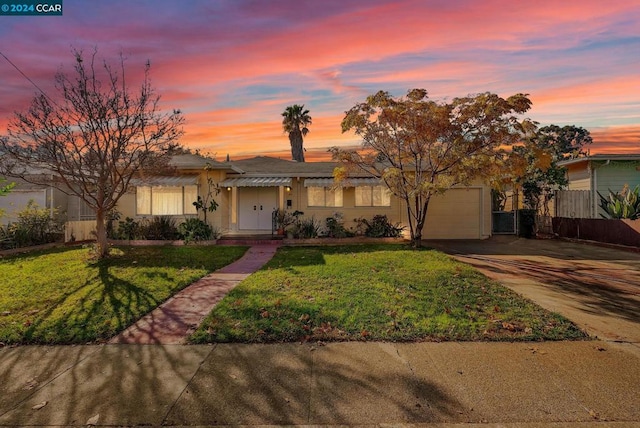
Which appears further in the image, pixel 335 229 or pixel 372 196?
pixel 372 196

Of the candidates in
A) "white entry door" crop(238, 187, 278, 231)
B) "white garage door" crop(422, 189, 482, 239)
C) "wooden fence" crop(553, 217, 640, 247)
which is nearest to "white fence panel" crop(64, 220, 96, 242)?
"white entry door" crop(238, 187, 278, 231)

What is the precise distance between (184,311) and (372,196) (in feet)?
38.1

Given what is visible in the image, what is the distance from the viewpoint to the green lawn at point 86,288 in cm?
507

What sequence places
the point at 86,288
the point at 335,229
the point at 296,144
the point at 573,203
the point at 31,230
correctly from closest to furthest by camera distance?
the point at 86,288
the point at 31,230
the point at 335,229
the point at 573,203
the point at 296,144

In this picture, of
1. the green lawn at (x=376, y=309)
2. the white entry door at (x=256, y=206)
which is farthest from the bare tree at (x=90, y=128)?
the white entry door at (x=256, y=206)

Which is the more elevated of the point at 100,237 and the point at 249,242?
the point at 100,237

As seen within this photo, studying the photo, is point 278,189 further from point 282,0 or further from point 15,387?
point 15,387

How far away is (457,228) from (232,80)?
1145 centimetres

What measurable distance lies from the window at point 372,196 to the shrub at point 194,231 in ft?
21.7

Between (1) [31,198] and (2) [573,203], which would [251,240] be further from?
(2) [573,203]

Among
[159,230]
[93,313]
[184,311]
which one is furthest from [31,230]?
[184,311]

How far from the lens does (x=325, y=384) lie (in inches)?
138

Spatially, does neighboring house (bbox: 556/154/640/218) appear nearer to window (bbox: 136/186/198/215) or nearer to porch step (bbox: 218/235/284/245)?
porch step (bbox: 218/235/284/245)

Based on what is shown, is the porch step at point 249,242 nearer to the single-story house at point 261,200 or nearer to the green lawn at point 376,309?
the single-story house at point 261,200
